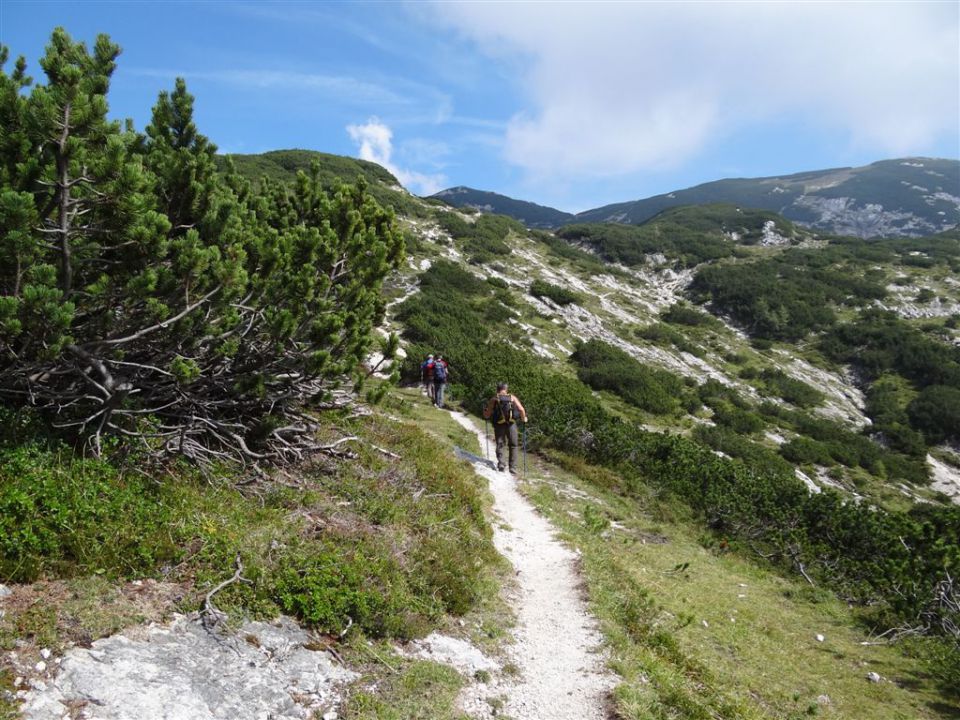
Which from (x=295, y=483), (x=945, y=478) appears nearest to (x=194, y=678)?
(x=295, y=483)

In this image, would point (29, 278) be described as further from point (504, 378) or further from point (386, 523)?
point (504, 378)

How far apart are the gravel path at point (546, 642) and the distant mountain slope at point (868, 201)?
160747 mm

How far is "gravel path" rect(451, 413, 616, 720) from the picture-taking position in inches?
208

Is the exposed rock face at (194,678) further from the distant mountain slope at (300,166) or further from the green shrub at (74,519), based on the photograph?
the distant mountain slope at (300,166)

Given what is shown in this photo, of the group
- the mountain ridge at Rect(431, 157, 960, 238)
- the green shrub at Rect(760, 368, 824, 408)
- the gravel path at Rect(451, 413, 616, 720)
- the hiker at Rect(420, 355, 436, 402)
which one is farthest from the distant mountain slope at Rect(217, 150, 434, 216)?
the mountain ridge at Rect(431, 157, 960, 238)

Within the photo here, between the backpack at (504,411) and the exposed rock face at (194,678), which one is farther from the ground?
the backpack at (504,411)

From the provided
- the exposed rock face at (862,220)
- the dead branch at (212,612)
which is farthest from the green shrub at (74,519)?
the exposed rock face at (862,220)

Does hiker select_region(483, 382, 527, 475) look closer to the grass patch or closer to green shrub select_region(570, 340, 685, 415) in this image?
the grass patch

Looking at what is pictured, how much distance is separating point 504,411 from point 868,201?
189m

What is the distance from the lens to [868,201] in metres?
160

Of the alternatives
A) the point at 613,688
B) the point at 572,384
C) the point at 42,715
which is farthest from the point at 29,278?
the point at 572,384

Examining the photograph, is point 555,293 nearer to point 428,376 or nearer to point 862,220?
point 428,376

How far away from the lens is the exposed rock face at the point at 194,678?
3.63m

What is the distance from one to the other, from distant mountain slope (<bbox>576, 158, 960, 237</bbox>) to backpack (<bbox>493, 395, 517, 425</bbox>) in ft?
513
